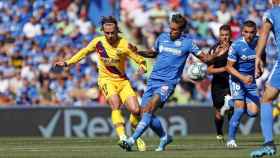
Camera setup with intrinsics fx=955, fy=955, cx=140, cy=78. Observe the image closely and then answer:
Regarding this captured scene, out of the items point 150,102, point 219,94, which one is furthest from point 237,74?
point 219,94

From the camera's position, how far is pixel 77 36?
30391 millimetres

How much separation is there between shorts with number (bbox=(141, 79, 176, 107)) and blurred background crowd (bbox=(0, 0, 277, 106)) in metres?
11.4

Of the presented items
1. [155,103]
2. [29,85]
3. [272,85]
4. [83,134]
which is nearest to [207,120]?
[83,134]

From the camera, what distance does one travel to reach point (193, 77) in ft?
60.0

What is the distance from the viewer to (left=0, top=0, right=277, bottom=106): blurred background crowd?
28.1 m

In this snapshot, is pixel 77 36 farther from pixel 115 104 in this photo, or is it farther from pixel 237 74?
pixel 237 74

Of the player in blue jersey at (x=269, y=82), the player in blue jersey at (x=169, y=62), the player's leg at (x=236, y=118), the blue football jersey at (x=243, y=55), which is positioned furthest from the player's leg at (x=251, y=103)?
the player in blue jersey at (x=269, y=82)

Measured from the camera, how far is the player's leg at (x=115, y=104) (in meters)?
16.7

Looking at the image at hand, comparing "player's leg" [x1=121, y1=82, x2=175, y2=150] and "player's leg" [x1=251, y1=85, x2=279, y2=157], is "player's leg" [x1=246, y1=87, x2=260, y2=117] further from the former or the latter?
"player's leg" [x1=251, y1=85, x2=279, y2=157]

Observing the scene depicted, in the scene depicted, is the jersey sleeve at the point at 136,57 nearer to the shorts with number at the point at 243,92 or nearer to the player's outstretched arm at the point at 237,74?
the player's outstretched arm at the point at 237,74

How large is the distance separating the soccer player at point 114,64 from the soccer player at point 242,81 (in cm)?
177

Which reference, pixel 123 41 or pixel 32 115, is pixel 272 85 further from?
pixel 32 115

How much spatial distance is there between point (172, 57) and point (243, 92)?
233 centimetres

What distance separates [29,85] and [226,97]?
30.7 feet
